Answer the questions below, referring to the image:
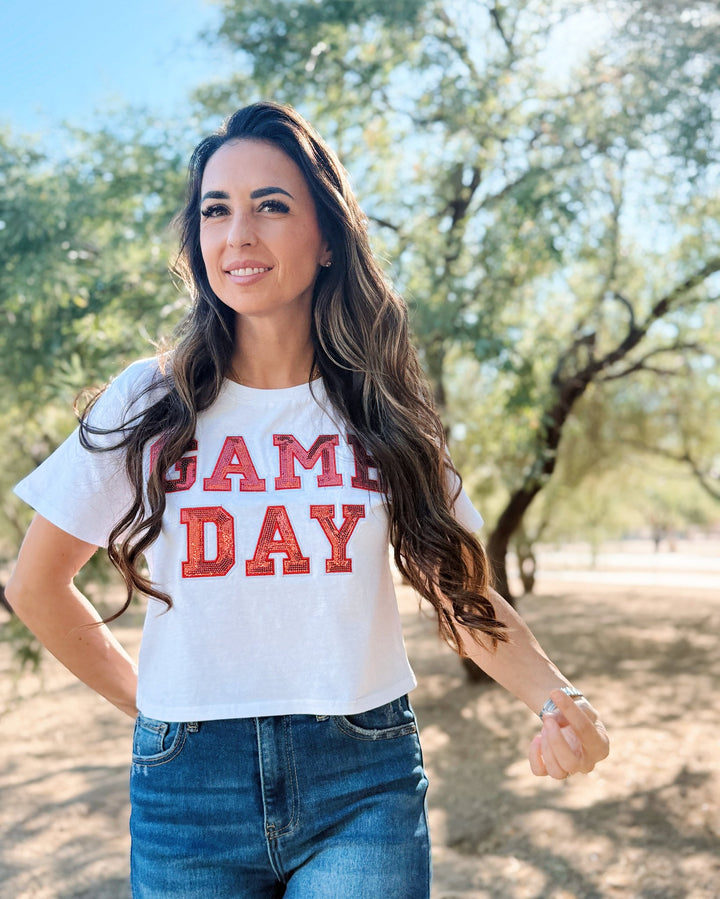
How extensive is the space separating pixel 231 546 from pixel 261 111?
90 centimetres

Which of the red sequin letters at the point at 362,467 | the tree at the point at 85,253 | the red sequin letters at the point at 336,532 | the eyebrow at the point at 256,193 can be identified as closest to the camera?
the red sequin letters at the point at 336,532

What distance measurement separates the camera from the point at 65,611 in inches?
69.6

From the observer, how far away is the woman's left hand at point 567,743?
1.48m

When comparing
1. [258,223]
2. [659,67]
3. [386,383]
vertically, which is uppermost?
[659,67]

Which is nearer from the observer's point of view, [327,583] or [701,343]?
[327,583]

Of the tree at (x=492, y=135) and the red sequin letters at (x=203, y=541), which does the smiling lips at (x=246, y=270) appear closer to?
the red sequin letters at (x=203, y=541)

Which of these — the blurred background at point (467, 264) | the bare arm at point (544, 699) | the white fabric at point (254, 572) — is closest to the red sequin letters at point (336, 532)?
the white fabric at point (254, 572)

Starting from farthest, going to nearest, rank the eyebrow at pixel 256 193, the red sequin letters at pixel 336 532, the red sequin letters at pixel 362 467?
1. the eyebrow at pixel 256 193
2. the red sequin letters at pixel 362 467
3. the red sequin letters at pixel 336 532

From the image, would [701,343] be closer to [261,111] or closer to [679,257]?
[679,257]

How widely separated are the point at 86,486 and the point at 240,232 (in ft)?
1.84

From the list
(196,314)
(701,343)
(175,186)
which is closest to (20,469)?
(175,186)

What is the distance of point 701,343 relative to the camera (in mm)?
10086

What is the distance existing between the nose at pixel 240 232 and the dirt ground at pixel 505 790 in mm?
3865

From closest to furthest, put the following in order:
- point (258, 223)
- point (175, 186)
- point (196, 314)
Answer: point (258, 223) < point (196, 314) < point (175, 186)
